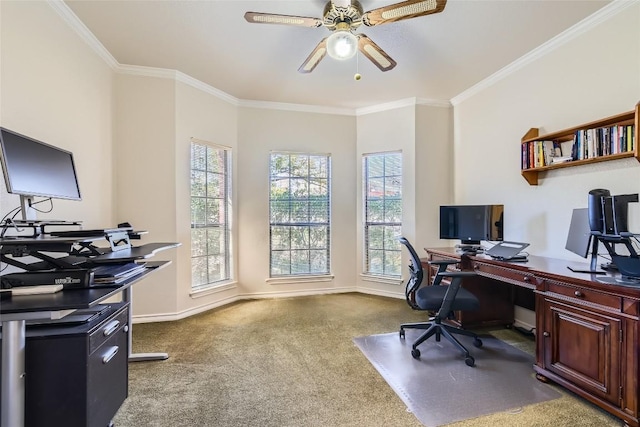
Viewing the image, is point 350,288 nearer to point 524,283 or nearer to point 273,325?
point 273,325

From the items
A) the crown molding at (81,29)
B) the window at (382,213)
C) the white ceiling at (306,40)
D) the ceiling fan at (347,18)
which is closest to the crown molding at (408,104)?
the white ceiling at (306,40)

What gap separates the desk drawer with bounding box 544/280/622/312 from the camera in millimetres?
1724

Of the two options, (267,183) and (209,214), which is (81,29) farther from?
(267,183)

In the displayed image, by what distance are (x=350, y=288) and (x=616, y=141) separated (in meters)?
3.39

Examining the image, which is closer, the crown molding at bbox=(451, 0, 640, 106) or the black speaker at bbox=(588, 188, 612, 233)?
the black speaker at bbox=(588, 188, 612, 233)

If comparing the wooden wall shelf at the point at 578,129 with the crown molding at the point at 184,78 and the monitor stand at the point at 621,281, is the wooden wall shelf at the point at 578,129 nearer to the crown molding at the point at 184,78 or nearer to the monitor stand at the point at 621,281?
the monitor stand at the point at 621,281

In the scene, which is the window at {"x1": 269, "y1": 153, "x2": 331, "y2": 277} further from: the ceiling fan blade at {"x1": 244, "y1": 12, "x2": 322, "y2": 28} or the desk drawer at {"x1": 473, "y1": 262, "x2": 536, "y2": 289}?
the ceiling fan blade at {"x1": 244, "y1": 12, "x2": 322, "y2": 28}

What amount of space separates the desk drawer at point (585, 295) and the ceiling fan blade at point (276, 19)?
2.42 m

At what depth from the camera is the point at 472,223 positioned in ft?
11.0

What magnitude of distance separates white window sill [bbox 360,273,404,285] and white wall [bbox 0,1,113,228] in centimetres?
329

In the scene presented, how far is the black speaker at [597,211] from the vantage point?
207cm

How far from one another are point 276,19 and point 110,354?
221 centimetres

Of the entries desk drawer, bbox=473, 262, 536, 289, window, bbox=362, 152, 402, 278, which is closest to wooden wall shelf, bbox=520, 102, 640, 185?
desk drawer, bbox=473, 262, 536, 289

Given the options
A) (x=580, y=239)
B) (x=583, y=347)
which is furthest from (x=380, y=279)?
(x=583, y=347)
